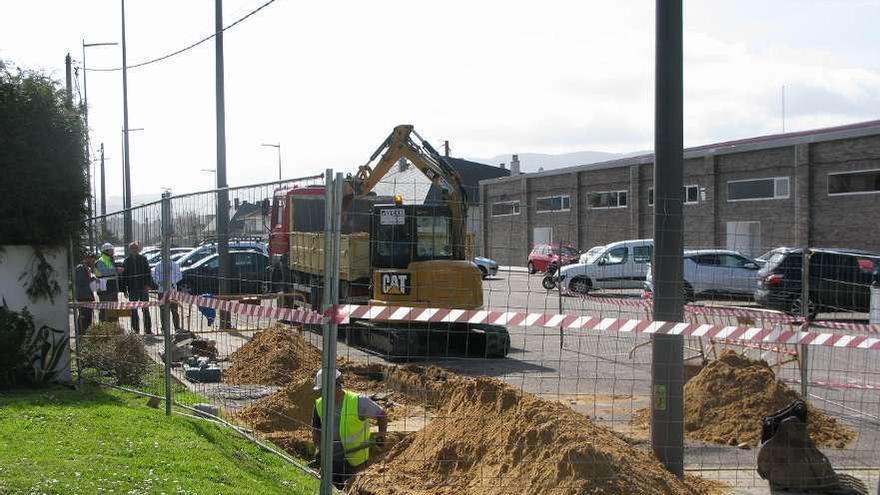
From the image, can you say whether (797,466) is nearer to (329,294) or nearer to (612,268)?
(329,294)

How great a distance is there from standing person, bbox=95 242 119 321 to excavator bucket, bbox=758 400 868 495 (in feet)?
39.3

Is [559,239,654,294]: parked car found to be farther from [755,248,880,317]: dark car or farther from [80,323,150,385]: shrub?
[80,323,150,385]: shrub

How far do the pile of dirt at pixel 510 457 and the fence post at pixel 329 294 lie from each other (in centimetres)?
126

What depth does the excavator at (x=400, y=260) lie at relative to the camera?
45.2ft

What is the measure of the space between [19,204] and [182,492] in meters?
6.03

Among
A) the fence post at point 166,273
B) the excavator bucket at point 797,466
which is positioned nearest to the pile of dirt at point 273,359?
the fence post at point 166,273

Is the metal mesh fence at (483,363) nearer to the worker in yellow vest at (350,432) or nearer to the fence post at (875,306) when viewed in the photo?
the worker in yellow vest at (350,432)

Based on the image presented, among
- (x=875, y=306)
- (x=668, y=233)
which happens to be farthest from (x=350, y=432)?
(x=875, y=306)

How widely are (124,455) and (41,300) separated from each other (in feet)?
15.9

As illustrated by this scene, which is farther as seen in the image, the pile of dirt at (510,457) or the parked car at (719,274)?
the parked car at (719,274)

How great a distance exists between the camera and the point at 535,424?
678cm

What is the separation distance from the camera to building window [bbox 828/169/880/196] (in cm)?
3141

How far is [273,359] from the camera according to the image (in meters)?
12.3

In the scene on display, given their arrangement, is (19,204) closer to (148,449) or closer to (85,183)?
(85,183)
